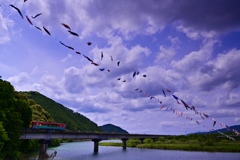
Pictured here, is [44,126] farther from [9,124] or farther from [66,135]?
[9,124]

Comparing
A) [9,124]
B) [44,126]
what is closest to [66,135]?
[44,126]

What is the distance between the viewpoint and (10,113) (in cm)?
5491

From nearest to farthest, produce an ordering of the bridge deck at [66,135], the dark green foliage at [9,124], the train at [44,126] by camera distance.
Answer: the dark green foliage at [9,124] < the bridge deck at [66,135] < the train at [44,126]

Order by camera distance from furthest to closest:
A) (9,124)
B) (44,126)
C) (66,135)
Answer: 1. (66,135)
2. (44,126)
3. (9,124)

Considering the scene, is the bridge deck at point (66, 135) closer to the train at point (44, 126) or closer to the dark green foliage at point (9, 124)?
the train at point (44, 126)

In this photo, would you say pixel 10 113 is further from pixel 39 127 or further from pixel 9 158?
pixel 39 127

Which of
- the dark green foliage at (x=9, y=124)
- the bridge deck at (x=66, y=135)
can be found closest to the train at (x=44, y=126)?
the bridge deck at (x=66, y=135)

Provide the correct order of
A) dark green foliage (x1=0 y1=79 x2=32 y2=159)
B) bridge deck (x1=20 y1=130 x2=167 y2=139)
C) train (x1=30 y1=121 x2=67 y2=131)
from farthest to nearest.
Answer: train (x1=30 y1=121 x2=67 y2=131)
bridge deck (x1=20 y1=130 x2=167 y2=139)
dark green foliage (x1=0 y1=79 x2=32 y2=159)

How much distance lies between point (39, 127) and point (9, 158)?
81.2 feet

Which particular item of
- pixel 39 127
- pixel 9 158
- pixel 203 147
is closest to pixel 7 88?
pixel 9 158

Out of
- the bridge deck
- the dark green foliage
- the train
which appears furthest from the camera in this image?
the train

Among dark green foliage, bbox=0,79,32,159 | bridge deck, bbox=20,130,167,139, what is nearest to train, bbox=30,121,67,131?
bridge deck, bbox=20,130,167,139

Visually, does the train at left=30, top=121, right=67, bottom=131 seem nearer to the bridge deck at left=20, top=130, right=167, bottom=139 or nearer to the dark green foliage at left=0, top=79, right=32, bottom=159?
the bridge deck at left=20, top=130, right=167, bottom=139

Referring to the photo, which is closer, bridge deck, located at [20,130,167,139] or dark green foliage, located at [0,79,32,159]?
dark green foliage, located at [0,79,32,159]
